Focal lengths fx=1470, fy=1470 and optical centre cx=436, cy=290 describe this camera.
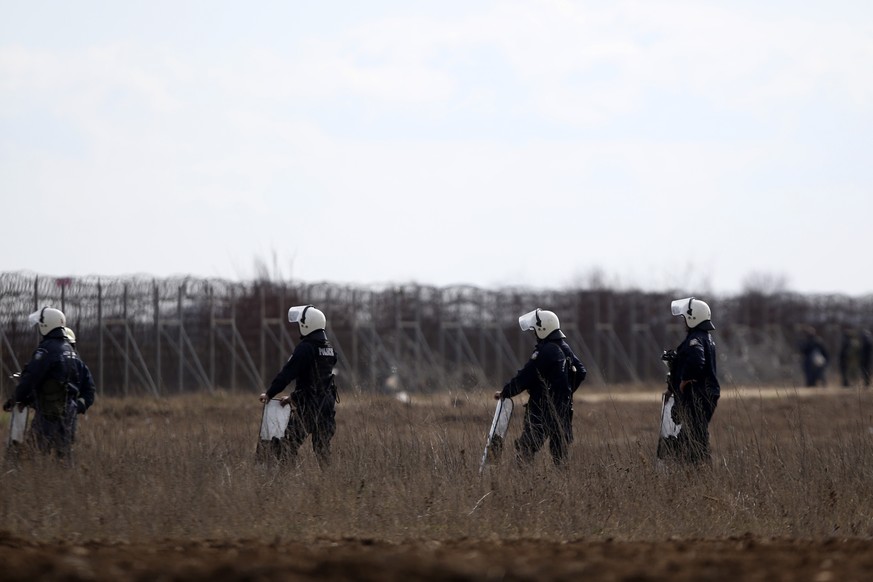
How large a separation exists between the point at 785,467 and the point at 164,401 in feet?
51.7

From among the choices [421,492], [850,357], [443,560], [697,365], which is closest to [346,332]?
[850,357]

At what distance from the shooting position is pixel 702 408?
1394 cm

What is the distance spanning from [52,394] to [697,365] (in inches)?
242

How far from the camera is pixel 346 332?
32.7 metres

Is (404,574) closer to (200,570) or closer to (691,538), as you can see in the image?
(200,570)

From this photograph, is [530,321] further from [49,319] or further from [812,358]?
[812,358]

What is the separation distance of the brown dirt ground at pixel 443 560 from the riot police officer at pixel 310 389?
4.05 metres

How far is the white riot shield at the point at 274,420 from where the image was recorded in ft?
44.6

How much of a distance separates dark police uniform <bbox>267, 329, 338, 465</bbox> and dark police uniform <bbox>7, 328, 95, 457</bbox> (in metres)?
1.89

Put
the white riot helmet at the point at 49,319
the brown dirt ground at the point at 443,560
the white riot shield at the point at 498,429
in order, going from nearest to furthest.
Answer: the brown dirt ground at the point at 443,560 < the white riot shield at the point at 498,429 < the white riot helmet at the point at 49,319

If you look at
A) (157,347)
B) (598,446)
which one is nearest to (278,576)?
(598,446)

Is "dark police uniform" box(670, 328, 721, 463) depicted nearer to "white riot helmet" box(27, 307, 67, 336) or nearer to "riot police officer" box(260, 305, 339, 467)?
"riot police officer" box(260, 305, 339, 467)

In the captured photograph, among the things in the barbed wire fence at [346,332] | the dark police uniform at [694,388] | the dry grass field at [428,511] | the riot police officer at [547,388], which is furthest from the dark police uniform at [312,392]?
the barbed wire fence at [346,332]

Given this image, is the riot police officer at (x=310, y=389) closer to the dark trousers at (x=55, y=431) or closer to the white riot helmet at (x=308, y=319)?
the white riot helmet at (x=308, y=319)
